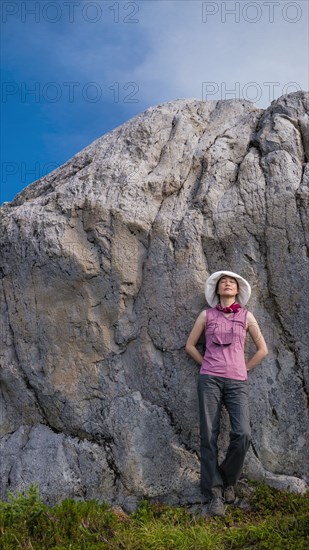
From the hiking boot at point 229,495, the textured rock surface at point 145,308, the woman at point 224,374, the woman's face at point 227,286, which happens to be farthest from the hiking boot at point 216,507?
the woman's face at point 227,286

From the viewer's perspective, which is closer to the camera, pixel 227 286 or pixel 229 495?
pixel 229 495

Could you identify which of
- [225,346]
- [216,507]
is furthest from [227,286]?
[216,507]

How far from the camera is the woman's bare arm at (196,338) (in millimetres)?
8883

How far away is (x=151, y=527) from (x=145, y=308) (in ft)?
10.7

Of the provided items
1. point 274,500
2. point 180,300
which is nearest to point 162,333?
point 180,300

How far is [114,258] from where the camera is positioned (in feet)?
31.2

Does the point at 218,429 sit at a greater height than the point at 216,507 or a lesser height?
greater

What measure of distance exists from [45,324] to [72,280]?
34.2 inches

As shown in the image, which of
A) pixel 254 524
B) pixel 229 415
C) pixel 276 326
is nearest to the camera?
pixel 254 524

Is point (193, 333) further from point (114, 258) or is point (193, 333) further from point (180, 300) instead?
point (114, 258)

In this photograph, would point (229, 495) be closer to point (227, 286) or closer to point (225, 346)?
point (225, 346)

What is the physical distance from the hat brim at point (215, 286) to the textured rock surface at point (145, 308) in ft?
0.81

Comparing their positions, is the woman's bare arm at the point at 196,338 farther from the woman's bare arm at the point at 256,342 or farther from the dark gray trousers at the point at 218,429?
the woman's bare arm at the point at 256,342

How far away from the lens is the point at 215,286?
29.9 feet
